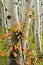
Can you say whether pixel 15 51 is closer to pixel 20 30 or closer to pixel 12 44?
pixel 12 44

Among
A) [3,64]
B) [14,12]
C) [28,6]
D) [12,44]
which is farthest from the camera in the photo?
[3,64]

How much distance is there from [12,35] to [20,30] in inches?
11.1

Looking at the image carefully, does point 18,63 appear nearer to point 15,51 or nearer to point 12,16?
point 15,51

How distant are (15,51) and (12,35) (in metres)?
0.43

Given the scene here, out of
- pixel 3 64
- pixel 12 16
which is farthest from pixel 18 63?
pixel 3 64

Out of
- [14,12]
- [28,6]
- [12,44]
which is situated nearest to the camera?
[14,12]

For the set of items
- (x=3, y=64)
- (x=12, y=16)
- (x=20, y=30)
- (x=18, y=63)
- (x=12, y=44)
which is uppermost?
(x=12, y=16)

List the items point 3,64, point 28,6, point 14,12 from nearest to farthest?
point 14,12
point 28,6
point 3,64

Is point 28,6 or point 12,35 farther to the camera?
point 28,6

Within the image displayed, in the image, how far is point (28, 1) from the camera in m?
6.75

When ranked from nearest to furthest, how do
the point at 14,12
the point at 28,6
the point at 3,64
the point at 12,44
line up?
Answer: 1. the point at 14,12
2. the point at 12,44
3. the point at 28,6
4. the point at 3,64

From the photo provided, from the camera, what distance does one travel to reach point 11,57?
6.02 meters

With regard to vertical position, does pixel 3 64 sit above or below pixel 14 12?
below

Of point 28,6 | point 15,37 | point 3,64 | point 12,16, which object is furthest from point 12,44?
point 3,64
